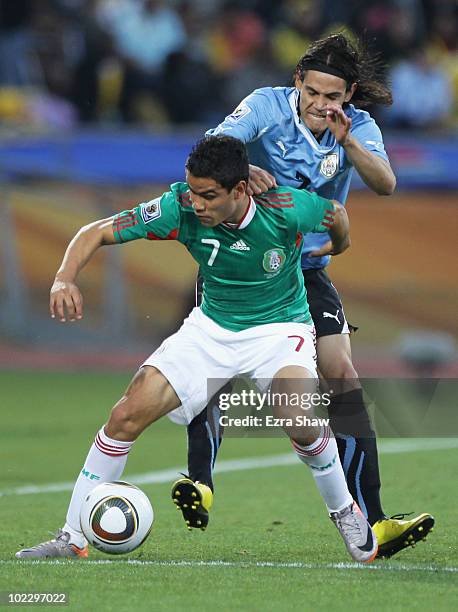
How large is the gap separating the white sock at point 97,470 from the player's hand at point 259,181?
1274mm

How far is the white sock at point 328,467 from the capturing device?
5.84m

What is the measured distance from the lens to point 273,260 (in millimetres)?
5883

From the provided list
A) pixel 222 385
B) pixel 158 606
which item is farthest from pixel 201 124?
pixel 158 606

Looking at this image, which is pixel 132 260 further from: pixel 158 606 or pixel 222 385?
pixel 158 606

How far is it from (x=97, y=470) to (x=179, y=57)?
486 inches

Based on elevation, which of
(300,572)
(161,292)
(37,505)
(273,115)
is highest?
(273,115)

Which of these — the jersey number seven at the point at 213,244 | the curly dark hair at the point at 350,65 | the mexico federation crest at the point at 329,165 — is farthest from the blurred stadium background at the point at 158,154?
the jersey number seven at the point at 213,244

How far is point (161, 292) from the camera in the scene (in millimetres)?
18234

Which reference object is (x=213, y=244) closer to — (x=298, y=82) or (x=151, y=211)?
(x=151, y=211)

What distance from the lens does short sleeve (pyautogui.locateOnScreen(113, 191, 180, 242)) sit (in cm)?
580

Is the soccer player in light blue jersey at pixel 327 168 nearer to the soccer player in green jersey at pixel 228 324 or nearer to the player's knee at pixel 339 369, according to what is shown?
the player's knee at pixel 339 369

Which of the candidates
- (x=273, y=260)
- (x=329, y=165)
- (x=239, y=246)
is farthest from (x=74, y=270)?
(x=329, y=165)

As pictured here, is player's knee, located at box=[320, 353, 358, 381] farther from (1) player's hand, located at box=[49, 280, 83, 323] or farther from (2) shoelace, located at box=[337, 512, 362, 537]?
(1) player's hand, located at box=[49, 280, 83, 323]

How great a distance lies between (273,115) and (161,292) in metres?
12.0
